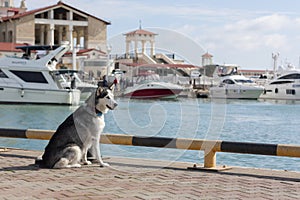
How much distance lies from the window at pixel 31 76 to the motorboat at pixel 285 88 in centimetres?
3478

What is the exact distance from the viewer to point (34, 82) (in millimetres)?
44938

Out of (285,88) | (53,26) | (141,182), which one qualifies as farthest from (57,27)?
(141,182)

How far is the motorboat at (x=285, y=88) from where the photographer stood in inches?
2790

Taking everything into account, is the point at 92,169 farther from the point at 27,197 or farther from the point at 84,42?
the point at 84,42

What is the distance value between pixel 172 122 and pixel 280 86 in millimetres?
38654

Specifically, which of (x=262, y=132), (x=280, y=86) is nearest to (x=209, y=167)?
(x=262, y=132)

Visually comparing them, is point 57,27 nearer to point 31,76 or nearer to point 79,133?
point 31,76

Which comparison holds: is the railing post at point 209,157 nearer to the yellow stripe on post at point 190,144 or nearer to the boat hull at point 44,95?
the yellow stripe on post at point 190,144

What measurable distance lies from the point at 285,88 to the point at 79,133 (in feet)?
211

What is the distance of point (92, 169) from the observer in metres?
9.38

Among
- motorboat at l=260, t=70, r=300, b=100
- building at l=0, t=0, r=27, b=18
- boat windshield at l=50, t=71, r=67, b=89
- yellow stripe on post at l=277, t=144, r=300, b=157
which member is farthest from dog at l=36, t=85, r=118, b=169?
building at l=0, t=0, r=27, b=18

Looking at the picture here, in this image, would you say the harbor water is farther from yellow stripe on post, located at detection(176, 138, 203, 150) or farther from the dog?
the dog

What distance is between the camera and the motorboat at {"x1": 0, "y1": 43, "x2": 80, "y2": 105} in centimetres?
4409

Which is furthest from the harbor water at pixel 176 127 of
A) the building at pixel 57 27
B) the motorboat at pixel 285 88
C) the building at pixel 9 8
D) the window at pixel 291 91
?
the building at pixel 9 8
